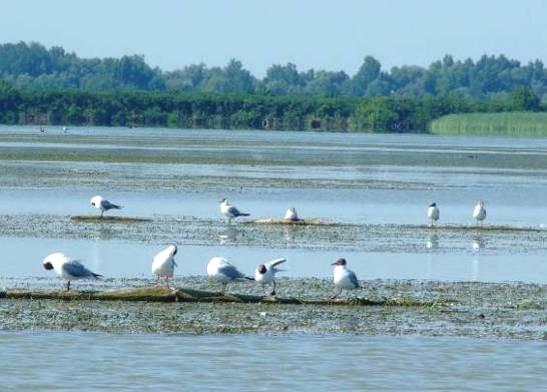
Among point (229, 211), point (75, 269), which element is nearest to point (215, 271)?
point (75, 269)

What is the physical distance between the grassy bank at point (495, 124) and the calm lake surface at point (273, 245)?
200 feet

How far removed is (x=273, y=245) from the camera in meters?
25.0

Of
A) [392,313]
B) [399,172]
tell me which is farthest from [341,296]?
[399,172]

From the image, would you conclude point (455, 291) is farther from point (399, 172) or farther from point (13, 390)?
point (399, 172)

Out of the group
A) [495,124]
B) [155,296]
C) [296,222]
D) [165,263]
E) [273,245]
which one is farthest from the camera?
[495,124]

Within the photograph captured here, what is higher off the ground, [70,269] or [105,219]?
[70,269]

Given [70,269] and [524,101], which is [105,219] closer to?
[70,269]

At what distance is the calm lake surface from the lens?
47.4 feet

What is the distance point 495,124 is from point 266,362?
105059 mm

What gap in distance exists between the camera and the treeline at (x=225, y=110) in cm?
12412

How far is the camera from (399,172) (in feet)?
168

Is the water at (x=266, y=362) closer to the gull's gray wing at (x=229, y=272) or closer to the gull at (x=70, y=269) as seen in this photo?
the gull at (x=70, y=269)

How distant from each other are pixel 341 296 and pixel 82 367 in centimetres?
508

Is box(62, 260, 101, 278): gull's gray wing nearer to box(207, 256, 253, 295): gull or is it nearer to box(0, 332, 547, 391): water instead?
box(207, 256, 253, 295): gull
